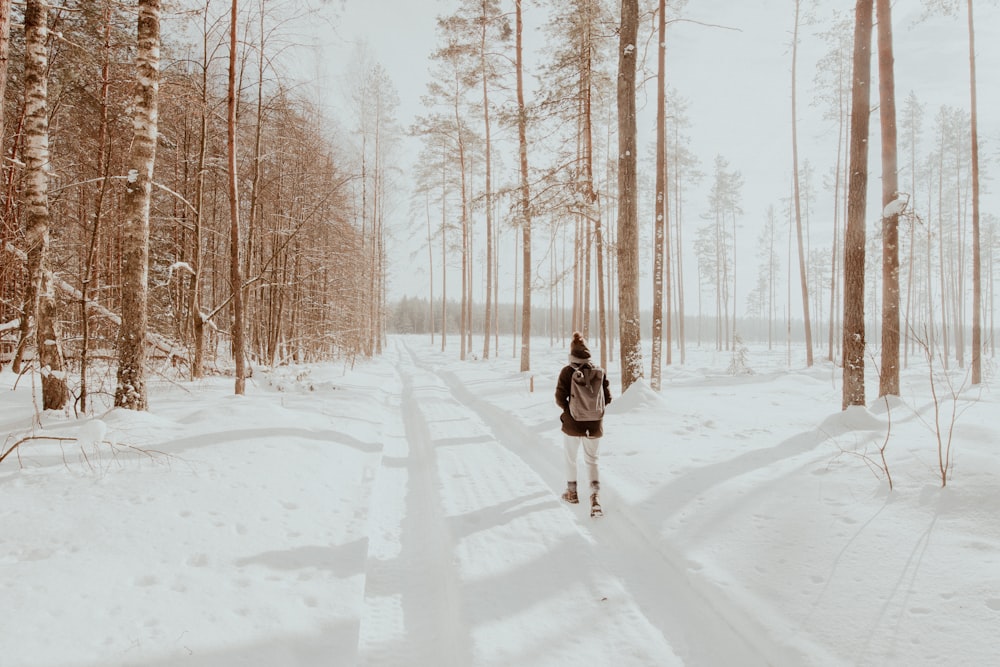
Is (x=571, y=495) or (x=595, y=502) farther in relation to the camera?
(x=571, y=495)

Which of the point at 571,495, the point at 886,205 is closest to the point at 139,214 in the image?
the point at 571,495

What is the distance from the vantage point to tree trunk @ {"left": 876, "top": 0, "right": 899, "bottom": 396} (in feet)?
28.2

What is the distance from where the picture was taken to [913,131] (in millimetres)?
28531

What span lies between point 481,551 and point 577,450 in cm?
177

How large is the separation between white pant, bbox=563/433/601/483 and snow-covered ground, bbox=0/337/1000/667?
407 millimetres

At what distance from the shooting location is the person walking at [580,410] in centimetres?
533

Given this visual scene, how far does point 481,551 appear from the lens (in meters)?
4.10

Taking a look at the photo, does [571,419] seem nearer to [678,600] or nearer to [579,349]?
[579,349]

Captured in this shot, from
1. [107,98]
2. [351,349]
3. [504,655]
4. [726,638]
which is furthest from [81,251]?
[726,638]

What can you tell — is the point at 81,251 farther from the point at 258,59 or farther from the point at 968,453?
the point at 968,453

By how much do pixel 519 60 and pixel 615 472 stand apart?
1644cm

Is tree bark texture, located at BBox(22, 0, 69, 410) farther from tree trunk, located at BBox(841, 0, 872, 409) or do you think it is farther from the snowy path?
tree trunk, located at BBox(841, 0, 872, 409)

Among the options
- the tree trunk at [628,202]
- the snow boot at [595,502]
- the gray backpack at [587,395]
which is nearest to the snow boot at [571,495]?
the snow boot at [595,502]

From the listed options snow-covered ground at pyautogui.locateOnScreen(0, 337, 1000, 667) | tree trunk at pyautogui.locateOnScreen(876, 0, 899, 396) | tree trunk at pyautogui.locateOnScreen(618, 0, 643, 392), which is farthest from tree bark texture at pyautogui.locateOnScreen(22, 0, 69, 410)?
tree trunk at pyautogui.locateOnScreen(876, 0, 899, 396)
